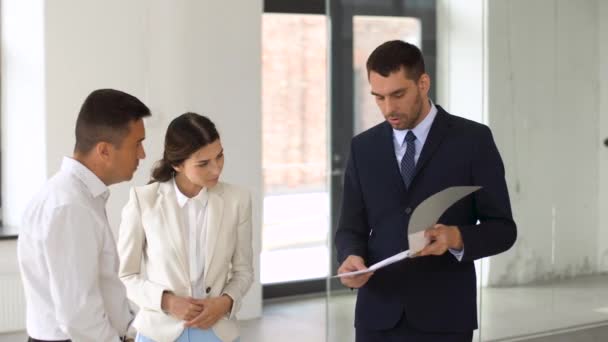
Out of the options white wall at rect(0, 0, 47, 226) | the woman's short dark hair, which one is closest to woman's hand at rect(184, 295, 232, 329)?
the woman's short dark hair

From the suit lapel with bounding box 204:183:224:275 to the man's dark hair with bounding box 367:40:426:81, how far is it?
2.02 feet

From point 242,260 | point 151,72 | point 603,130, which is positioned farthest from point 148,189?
point 603,130

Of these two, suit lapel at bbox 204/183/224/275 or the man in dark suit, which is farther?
suit lapel at bbox 204/183/224/275

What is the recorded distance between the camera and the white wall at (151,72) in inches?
225

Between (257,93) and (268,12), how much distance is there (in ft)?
4.07

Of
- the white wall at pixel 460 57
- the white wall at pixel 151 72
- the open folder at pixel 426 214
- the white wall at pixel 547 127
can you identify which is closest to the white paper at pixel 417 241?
the open folder at pixel 426 214

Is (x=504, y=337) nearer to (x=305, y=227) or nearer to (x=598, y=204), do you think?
(x=598, y=204)

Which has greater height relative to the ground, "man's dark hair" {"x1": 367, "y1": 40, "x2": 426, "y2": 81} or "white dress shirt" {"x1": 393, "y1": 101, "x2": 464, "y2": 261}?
"man's dark hair" {"x1": 367, "y1": 40, "x2": 426, "y2": 81}

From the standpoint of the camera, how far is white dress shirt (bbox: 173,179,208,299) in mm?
2668

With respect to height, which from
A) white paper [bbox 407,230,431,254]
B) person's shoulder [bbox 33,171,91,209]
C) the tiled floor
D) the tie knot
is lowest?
the tiled floor

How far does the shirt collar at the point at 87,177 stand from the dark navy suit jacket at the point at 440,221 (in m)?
0.73

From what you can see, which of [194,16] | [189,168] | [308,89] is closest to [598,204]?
[194,16]

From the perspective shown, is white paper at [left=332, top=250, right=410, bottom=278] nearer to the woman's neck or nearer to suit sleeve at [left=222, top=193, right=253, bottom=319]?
suit sleeve at [left=222, top=193, right=253, bottom=319]

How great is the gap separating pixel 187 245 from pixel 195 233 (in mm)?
43
